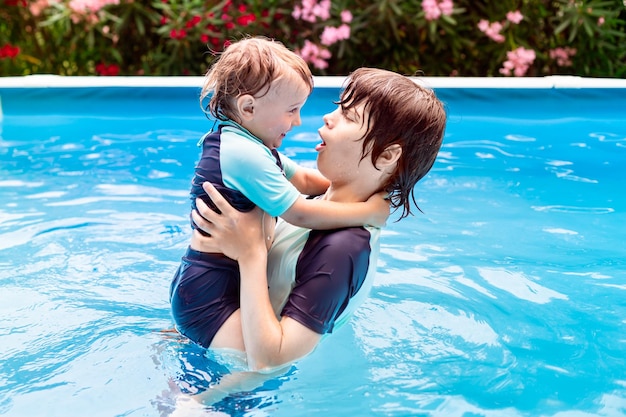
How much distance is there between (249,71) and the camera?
2.46 m

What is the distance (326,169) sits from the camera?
263 centimetres

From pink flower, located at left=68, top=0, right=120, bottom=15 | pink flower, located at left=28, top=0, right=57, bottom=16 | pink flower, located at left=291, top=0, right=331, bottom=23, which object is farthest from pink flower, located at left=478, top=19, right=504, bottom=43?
pink flower, located at left=28, top=0, right=57, bottom=16

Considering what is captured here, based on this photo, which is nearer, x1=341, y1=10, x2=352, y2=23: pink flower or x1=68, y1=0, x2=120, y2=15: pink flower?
x1=341, y1=10, x2=352, y2=23: pink flower

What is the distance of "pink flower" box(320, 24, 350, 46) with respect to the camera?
8148 mm

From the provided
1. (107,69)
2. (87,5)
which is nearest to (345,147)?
(87,5)

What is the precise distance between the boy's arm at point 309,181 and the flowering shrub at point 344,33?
A: 5472 millimetres

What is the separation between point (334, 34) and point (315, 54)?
0.99 ft

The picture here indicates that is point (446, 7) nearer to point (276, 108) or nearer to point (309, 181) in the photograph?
point (309, 181)

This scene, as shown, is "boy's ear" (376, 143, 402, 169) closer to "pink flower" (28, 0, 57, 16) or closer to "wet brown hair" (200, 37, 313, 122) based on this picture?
"wet brown hair" (200, 37, 313, 122)

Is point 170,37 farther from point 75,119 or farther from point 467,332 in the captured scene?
point 467,332

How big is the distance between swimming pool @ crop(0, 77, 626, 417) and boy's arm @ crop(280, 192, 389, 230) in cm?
64

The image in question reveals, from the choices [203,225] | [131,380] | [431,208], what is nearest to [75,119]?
[431,208]

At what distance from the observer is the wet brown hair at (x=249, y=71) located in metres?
2.46

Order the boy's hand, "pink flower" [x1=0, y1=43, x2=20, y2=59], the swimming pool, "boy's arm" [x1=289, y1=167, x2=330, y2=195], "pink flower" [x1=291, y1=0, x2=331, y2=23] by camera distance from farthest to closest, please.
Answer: "pink flower" [x1=0, y1=43, x2=20, y2=59]
"pink flower" [x1=291, y1=0, x2=331, y2=23]
the swimming pool
"boy's arm" [x1=289, y1=167, x2=330, y2=195]
the boy's hand
